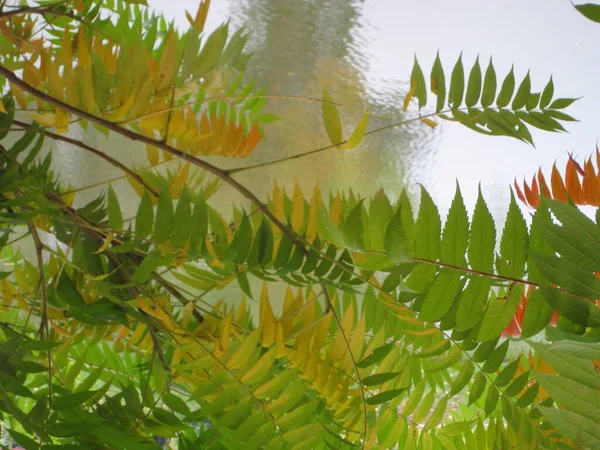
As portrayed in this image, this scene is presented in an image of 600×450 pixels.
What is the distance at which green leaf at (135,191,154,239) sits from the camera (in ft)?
0.81

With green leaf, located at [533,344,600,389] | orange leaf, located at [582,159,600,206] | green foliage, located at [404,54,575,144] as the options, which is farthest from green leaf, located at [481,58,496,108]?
green leaf, located at [533,344,600,389]

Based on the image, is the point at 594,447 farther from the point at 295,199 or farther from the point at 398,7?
the point at 398,7

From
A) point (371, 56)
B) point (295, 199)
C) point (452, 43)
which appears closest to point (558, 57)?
point (452, 43)

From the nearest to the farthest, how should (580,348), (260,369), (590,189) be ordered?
(580,348)
(260,369)
(590,189)

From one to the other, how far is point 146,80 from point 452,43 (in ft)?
2.12

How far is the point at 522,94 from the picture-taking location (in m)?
0.34

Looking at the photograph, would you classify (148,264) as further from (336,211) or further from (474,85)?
(474,85)

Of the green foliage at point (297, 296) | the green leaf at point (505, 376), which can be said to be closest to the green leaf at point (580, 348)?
the green foliage at point (297, 296)

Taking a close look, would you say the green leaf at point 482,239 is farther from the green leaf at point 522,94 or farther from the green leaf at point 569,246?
the green leaf at point 522,94

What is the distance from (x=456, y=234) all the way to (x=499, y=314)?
0.04 m

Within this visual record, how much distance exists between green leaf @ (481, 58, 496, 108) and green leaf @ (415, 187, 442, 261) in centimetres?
16

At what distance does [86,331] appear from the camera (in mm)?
357

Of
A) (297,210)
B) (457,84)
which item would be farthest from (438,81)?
(297,210)

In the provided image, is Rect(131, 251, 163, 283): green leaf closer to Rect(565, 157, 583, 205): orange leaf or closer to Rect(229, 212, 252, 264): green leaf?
Rect(229, 212, 252, 264): green leaf
